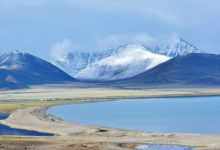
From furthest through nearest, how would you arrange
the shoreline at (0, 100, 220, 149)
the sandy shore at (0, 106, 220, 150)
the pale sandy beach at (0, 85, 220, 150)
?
the shoreline at (0, 100, 220, 149) < the sandy shore at (0, 106, 220, 150) < the pale sandy beach at (0, 85, 220, 150)

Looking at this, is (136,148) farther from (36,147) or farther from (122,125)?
(122,125)

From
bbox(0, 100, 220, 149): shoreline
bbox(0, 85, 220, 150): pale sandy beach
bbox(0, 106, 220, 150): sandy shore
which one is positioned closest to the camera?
bbox(0, 85, 220, 150): pale sandy beach

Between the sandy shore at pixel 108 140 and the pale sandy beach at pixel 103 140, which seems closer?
the pale sandy beach at pixel 103 140

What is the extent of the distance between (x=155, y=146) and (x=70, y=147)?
9791 millimetres

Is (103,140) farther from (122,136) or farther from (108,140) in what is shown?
(122,136)

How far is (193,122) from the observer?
8944 cm

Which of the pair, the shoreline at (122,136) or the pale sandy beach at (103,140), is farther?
the shoreline at (122,136)

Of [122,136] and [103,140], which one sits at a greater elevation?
[122,136]

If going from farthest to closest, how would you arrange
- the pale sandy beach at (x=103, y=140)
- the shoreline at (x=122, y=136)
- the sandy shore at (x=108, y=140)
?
the shoreline at (x=122, y=136)
the sandy shore at (x=108, y=140)
the pale sandy beach at (x=103, y=140)

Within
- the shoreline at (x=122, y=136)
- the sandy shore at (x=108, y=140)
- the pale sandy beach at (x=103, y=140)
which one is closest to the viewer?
the pale sandy beach at (x=103, y=140)

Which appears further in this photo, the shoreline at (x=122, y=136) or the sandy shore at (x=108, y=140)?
the shoreline at (x=122, y=136)

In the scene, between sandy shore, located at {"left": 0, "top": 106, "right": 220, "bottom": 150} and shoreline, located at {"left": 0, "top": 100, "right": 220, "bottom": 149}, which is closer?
sandy shore, located at {"left": 0, "top": 106, "right": 220, "bottom": 150}

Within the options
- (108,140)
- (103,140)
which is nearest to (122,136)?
(108,140)

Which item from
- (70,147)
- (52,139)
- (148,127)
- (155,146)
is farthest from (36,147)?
(148,127)
